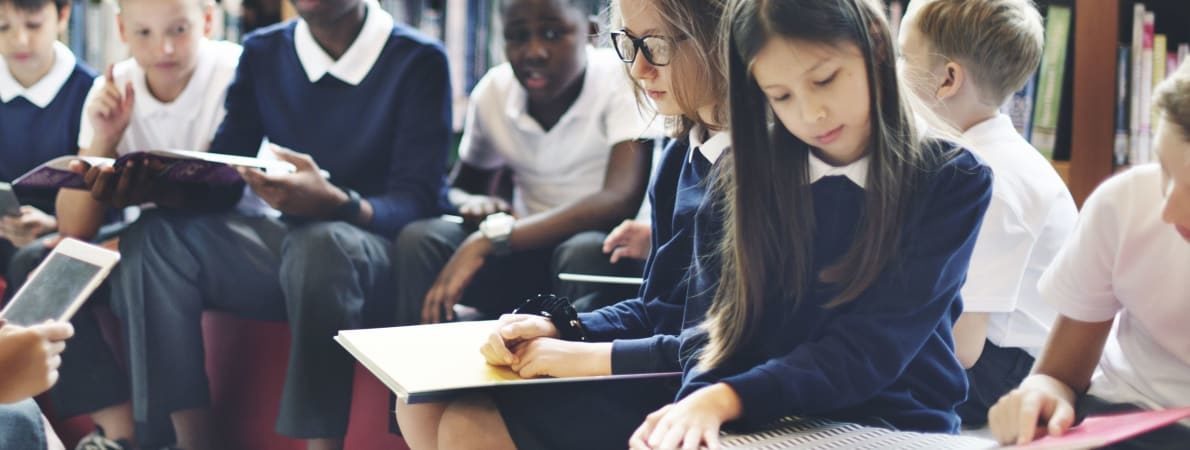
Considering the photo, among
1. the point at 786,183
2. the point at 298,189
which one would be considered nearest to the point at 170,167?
the point at 298,189

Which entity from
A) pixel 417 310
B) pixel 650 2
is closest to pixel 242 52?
pixel 417 310

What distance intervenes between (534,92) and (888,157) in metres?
1.04

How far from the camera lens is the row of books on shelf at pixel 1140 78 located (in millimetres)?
1923

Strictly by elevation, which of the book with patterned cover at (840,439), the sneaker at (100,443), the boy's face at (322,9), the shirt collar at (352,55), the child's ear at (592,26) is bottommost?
the sneaker at (100,443)

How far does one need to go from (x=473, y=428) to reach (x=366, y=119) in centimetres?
96

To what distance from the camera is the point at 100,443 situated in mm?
1870

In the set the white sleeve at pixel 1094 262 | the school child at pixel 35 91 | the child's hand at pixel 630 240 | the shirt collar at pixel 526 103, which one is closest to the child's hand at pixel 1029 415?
the white sleeve at pixel 1094 262

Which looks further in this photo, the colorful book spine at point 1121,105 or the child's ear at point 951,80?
the colorful book spine at point 1121,105

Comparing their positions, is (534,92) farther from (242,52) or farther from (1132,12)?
(1132,12)

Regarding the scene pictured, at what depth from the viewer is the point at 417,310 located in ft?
6.02

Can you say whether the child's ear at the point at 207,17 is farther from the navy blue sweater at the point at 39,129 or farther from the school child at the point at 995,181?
the school child at the point at 995,181

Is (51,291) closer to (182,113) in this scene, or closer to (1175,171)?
(182,113)

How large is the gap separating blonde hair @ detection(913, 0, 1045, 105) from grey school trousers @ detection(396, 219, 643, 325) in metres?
0.54

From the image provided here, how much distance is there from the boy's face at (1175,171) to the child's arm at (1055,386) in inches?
6.5
